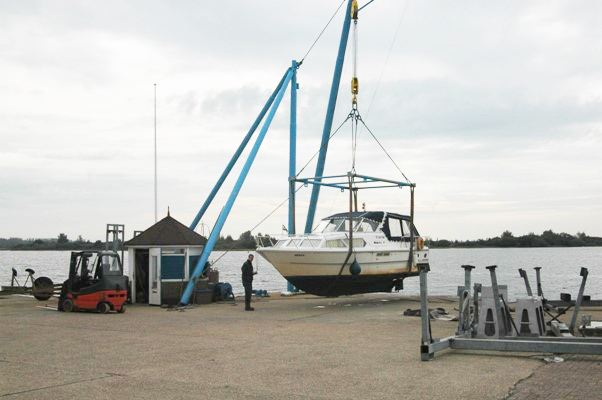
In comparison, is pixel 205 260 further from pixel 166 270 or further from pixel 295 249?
pixel 295 249

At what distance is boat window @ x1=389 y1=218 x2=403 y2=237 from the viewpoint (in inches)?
1038

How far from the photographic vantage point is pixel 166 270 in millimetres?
23406

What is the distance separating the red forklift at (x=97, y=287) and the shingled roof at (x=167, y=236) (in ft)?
6.86

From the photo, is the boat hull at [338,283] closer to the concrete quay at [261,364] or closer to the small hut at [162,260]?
the small hut at [162,260]

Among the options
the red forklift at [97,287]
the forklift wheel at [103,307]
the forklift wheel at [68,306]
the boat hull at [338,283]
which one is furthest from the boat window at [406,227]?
the forklift wheel at [68,306]

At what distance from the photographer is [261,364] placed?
1091 centimetres

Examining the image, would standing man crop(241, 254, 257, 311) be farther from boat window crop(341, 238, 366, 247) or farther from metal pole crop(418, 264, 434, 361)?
metal pole crop(418, 264, 434, 361)

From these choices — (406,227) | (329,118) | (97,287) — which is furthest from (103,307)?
(329,118)

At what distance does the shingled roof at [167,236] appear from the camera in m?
23.6

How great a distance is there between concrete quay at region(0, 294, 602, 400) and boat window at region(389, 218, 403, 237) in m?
8.70

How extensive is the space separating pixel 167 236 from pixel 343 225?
6.05 meters

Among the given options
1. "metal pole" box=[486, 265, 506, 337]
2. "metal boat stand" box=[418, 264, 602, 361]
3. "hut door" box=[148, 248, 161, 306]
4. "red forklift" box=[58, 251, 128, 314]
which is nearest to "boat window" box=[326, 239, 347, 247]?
"hut door" box=[148, 248, 161, 306]

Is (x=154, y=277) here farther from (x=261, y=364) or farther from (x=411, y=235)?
(x=261, y=364)

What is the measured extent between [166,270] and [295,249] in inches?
171
